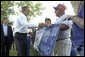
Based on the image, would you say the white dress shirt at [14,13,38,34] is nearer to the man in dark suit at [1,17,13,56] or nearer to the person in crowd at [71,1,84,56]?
the man in dark suit at [1,17,13,56]

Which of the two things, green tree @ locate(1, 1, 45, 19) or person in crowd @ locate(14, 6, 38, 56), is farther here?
green tree @ locate(1, 1, 45, 19)

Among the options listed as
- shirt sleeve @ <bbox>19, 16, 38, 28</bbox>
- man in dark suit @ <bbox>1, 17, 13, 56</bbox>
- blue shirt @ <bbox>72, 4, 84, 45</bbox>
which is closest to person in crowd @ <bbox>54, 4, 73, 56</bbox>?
shirt sleeve @ <bbox>19, 16, 38, 28</bbox>

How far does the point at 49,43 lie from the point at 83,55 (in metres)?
2.28

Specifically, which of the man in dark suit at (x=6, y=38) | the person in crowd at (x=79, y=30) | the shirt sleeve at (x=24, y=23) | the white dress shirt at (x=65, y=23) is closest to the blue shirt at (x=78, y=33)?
the person in crowd at (x=79, y=30)

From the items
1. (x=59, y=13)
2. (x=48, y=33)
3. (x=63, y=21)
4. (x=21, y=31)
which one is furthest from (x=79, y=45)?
(x=21, y=31)

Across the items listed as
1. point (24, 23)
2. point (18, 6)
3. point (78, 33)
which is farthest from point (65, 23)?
point (18, 6)

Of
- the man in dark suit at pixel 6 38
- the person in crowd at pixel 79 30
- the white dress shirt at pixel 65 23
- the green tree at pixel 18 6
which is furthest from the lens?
the green tree at pixel 18 6

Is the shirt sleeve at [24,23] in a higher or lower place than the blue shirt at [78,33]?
lower

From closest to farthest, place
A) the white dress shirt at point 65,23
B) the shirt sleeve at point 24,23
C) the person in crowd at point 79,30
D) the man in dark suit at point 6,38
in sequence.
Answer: the person in crowd at point 79,30, the white dress shirt at point 65,23, the shirt sleeve at point 24,23, the man in dark suit at point 6,38

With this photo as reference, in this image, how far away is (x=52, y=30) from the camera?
24.4 feet

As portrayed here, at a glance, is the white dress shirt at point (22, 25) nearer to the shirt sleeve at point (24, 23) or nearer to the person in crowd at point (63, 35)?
the shirt sleeve at point (24, 23)

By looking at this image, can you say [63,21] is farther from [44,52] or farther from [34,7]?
[34,7]

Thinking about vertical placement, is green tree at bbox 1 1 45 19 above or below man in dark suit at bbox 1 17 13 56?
below

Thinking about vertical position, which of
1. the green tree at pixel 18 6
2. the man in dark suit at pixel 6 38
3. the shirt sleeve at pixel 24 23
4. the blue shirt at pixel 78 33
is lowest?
the green tree at pixel 18 6
